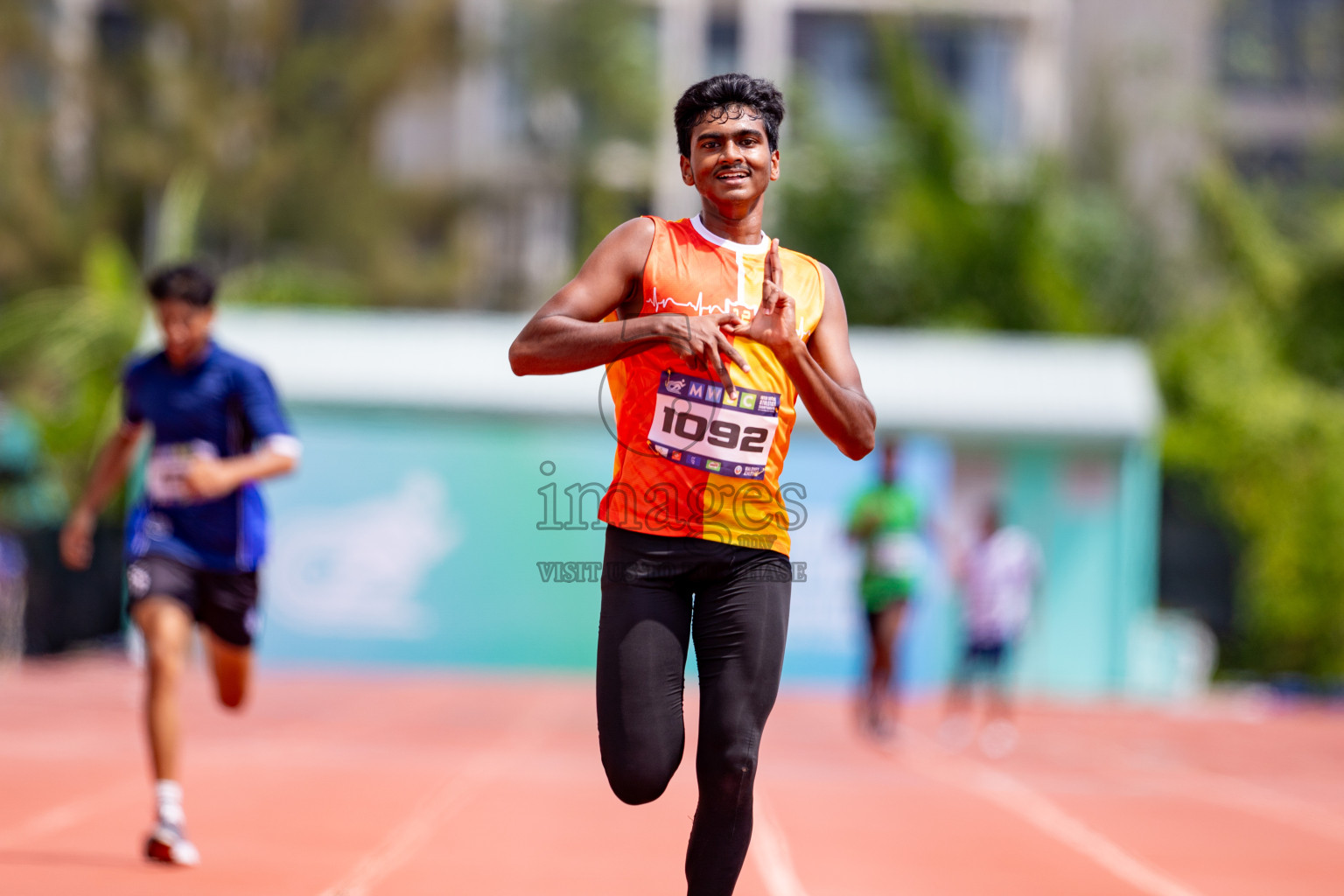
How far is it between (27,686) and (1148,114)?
86.5ft

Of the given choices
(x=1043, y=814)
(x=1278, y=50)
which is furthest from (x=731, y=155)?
(x=1278, y=50)

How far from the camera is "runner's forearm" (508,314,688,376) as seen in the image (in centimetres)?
385

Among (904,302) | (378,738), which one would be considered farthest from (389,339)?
(904,302)

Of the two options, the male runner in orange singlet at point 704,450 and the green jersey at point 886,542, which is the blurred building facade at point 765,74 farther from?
the male runner in orange singlet at point 704,450

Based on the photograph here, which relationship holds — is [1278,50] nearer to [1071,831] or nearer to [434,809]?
[1071,831]

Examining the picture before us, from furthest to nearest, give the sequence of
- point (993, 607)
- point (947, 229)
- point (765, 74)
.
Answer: point (765, 74), point (947, 229), point (993, 607)

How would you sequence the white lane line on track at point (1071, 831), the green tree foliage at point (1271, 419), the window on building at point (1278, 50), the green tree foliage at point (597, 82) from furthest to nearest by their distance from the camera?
the green tree foliage at point (597, 82)
the window on building at point (1278, 50)
the green tree foliage at point (1271, 419)
the white lane line on track at point (1071, 831)

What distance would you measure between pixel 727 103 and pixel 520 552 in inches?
570

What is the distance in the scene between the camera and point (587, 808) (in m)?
8.30

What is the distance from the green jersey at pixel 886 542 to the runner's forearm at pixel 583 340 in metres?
8.34

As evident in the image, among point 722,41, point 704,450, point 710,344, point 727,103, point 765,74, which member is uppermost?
point 722,41

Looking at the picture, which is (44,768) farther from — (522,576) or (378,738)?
(522,576)

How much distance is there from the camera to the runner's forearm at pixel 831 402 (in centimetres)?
388

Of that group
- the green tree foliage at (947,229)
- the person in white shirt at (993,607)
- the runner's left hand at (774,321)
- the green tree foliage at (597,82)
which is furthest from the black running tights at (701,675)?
the green tree foliage at (597,82)
